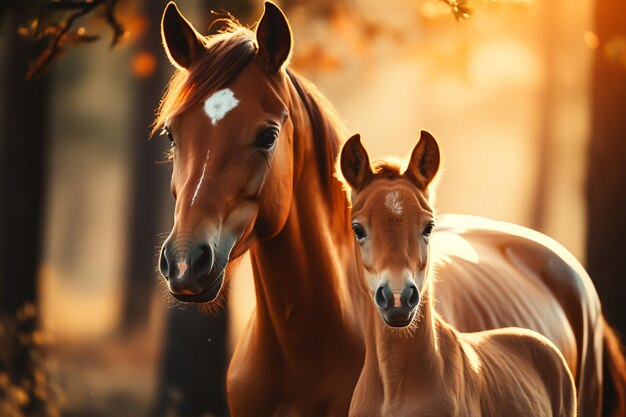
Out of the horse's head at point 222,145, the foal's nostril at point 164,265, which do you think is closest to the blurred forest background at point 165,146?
the horse's head at point 222,145

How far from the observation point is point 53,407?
916 centimetres

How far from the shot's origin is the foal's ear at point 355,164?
3.78 m

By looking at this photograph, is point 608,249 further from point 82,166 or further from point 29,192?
point 82,166

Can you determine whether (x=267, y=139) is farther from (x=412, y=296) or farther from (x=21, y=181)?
(x=21, y=181)

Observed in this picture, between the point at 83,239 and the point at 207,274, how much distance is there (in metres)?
19.4

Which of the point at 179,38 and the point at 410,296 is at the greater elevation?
the point at 179,38

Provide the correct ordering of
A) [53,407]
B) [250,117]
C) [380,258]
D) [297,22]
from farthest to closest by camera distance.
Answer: [297,22]
[53,407]
[250,117]
[380,258]

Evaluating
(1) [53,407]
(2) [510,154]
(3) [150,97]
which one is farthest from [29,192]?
(2) [510,154]

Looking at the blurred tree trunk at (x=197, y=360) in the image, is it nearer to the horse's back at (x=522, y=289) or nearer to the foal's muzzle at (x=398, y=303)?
the horse's back at (x=522, y=289)

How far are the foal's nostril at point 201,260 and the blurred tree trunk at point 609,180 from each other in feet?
15.4

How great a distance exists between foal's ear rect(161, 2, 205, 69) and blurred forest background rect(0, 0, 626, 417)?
1152 mm

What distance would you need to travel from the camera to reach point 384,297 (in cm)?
340

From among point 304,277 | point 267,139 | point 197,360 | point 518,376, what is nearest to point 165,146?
point 197,360

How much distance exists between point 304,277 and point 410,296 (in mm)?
1030
